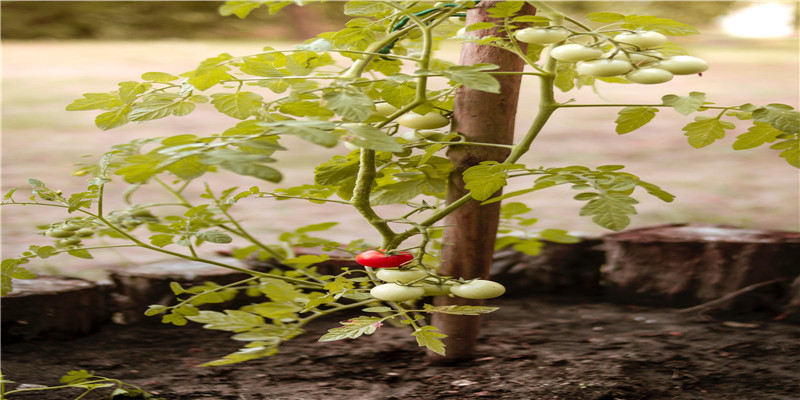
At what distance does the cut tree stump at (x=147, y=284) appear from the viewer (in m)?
1.56

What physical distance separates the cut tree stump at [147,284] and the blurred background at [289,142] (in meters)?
0.31

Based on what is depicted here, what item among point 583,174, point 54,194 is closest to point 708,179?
point 583,174

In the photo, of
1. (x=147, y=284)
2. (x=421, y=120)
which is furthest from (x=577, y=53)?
(x=147, y=284)

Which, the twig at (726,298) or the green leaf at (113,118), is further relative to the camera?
the twig at (726,298)

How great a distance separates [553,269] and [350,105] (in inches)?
45.1

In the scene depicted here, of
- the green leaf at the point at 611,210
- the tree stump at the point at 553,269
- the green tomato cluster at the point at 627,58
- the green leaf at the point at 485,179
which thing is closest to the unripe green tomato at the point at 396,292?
the green leaf at the point at 485,179

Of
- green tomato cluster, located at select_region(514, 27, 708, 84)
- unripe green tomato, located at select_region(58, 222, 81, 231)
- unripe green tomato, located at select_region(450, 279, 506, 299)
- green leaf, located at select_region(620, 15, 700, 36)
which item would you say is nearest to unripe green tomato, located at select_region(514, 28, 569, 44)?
green tomato cluster, located at select_region(514, 27, 708, 84)

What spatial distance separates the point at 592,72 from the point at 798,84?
5431 mm

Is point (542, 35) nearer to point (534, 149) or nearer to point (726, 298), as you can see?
point (726, 298)

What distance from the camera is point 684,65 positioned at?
34.4 inches

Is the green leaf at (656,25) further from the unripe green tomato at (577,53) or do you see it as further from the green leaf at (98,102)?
the green leaf at (98,102)

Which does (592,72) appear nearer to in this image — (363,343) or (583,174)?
(583,174)

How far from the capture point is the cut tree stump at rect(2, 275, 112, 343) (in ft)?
4.66

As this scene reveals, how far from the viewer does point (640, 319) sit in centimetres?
165
